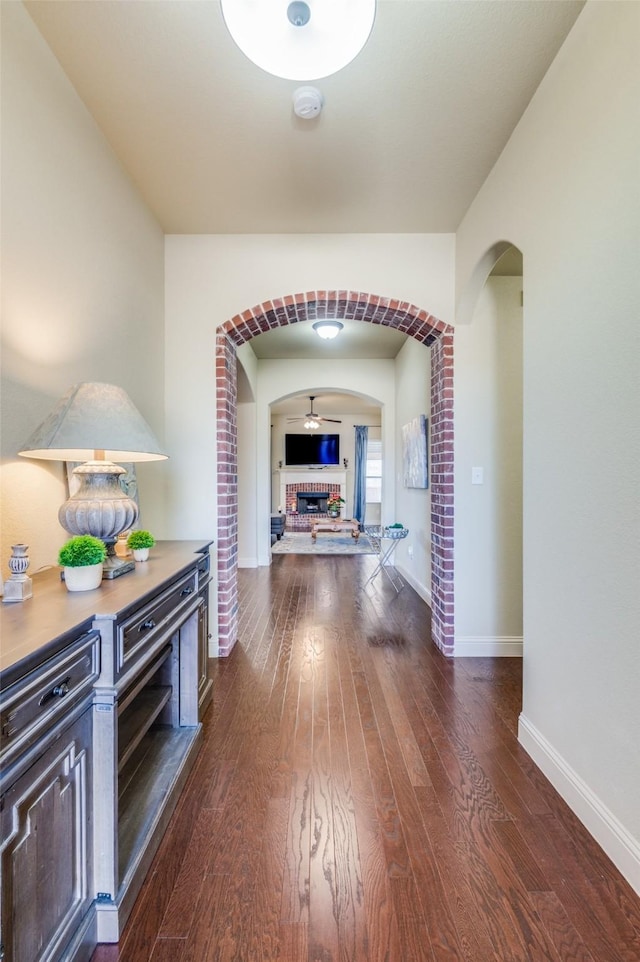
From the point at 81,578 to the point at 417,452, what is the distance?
3.45 meters

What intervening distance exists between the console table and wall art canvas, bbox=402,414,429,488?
2.93 m

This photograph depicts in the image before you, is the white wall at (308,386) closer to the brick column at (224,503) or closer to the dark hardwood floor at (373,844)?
the brick column at (224,503)

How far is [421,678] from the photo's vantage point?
2617mm

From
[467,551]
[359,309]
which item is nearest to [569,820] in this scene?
[467,551]

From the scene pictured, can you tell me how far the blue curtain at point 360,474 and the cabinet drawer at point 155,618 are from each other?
889cm

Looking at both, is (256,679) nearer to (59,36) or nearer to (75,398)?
(75,398)

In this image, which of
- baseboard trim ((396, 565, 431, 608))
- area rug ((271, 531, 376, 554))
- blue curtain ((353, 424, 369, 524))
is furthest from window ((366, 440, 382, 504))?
baseboard trim ((396, 565, 431, 608))

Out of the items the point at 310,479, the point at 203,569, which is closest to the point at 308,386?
the point at 203,569

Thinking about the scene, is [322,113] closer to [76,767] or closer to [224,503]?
[224,503]

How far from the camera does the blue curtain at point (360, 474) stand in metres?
10.7

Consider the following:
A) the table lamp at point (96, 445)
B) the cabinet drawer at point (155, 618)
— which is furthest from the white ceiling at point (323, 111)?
the cabinet drawer at point (155, 618)

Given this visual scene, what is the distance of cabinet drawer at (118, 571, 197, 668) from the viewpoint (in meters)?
1.22

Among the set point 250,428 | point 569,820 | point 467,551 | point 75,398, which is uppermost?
point 250,428

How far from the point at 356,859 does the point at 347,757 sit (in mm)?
500
